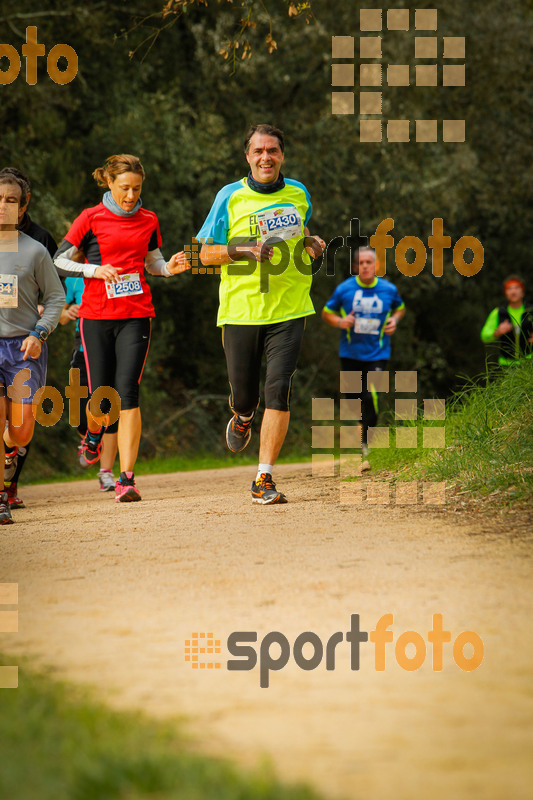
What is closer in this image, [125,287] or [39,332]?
[39,332]

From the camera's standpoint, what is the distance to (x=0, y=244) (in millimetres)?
6859

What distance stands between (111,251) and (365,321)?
3.36m

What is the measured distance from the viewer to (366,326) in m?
10.1

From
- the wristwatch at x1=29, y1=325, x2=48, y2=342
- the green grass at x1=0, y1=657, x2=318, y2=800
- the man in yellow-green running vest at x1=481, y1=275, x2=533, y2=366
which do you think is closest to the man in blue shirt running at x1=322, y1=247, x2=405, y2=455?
the man in yellow-green running vest at x1=481, y1=275, x2=533, y2=366

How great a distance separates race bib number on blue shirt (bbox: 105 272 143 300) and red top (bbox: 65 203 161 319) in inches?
0.9

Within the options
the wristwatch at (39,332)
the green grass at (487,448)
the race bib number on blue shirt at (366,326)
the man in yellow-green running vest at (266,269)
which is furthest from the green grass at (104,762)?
Answer: the race bib number on blue shirt at (366,326)

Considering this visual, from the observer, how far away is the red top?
7.46 meters

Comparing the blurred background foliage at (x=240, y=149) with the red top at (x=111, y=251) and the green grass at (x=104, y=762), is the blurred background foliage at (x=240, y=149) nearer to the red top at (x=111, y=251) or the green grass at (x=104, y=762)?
the red top at (x=111, y=251)

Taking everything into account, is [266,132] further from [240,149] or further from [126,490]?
[240,149]

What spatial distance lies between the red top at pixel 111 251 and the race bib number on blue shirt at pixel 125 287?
0.02 meters

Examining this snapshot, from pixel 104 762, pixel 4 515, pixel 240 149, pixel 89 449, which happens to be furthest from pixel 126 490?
pixel 240 149

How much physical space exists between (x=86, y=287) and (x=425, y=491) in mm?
2869

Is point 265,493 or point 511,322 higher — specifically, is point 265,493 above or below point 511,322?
below

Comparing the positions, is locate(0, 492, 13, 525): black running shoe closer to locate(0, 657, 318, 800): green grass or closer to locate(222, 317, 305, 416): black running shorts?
locate(222, 317, 305, 416): black running shorts
